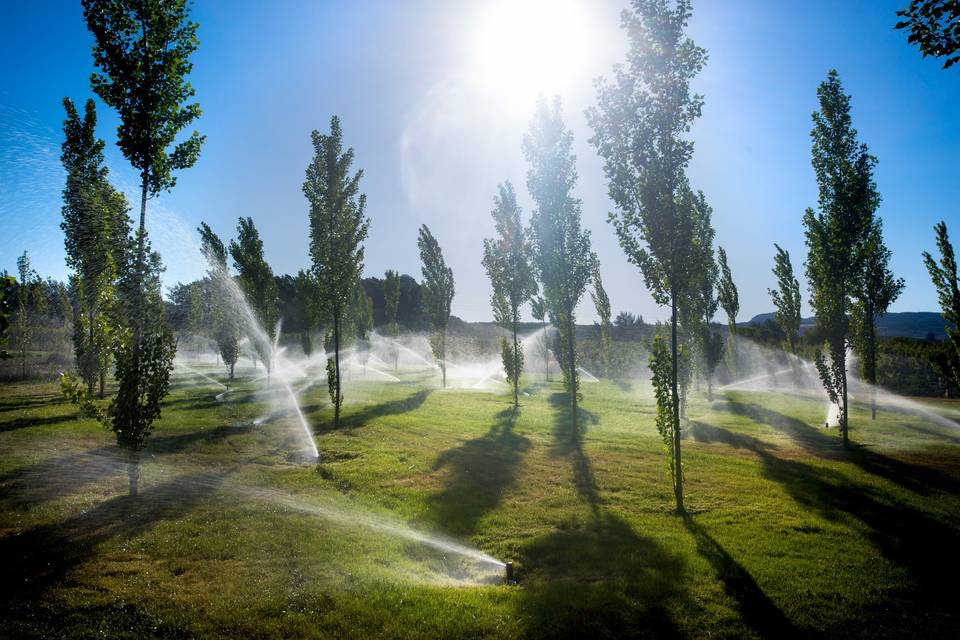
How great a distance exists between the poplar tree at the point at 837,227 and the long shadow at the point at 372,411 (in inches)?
991

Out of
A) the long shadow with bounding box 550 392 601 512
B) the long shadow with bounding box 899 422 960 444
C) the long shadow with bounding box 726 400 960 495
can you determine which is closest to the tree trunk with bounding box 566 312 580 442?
the long shadow with bounding box 550 392 601 512

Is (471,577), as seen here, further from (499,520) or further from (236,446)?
(236,446)

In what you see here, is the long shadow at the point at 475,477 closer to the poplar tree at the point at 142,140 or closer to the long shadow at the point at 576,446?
the long shadow at the point at 576,446

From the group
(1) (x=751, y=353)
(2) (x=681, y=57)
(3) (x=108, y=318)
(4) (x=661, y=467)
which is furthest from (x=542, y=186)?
(1) (x=751, y=353)

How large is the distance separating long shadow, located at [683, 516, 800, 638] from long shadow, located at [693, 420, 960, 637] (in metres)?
1.01

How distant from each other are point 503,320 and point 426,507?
26.6m

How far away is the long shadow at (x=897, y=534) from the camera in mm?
8344

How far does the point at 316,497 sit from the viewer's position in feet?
46.6

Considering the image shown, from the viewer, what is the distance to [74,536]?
1031 cm

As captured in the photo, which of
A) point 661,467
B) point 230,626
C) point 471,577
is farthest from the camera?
point 661,467

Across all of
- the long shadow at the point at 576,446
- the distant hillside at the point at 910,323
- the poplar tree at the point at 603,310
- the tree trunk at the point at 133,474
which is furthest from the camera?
the distant hillside at the point at 910,323

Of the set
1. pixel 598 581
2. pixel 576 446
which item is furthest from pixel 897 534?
pixel 576 446

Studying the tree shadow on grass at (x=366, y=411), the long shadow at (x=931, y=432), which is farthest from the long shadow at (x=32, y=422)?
the long shadow at (x=931, y=432)

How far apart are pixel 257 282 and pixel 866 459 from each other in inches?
1684
